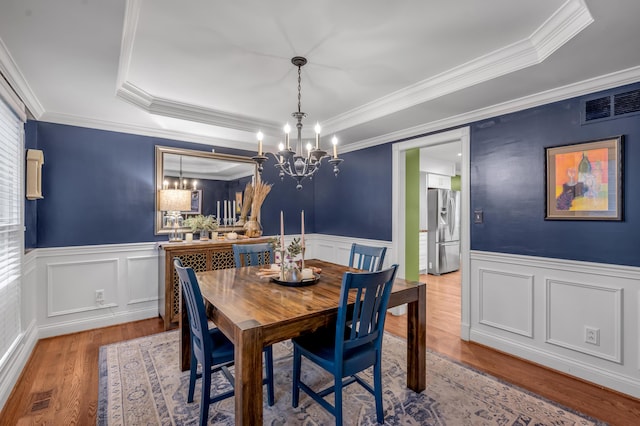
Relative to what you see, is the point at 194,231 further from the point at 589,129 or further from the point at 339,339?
the point at 589,129

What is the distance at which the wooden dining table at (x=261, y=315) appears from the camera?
146 cm

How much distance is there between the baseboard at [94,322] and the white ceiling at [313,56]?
85.3 inches

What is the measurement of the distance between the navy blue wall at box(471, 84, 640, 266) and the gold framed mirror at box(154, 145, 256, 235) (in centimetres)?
302

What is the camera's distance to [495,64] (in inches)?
92.3

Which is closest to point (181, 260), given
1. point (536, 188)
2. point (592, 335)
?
point (536, 188)

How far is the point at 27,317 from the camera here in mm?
2879

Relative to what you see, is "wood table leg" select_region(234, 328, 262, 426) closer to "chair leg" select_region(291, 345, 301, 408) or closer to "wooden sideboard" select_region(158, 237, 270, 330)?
"chair leg" select_region(291, 345, 301, 408)

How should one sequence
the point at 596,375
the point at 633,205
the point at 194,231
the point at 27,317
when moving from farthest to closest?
the point at 194,231, the point at 27,317, the point at 596,375, the point at 633,205

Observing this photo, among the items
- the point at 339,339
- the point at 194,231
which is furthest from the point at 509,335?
the point at 194,231

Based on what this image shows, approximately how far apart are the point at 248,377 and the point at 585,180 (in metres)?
2.86

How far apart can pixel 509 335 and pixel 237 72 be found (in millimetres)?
3410

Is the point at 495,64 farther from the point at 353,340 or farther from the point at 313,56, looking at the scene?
the point at 353,340

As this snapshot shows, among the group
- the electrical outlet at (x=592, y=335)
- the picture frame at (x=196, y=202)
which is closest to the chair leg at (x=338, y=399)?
the electrical outlet at (x=592, y=335)

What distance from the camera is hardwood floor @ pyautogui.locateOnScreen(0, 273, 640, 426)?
6.74 ft
